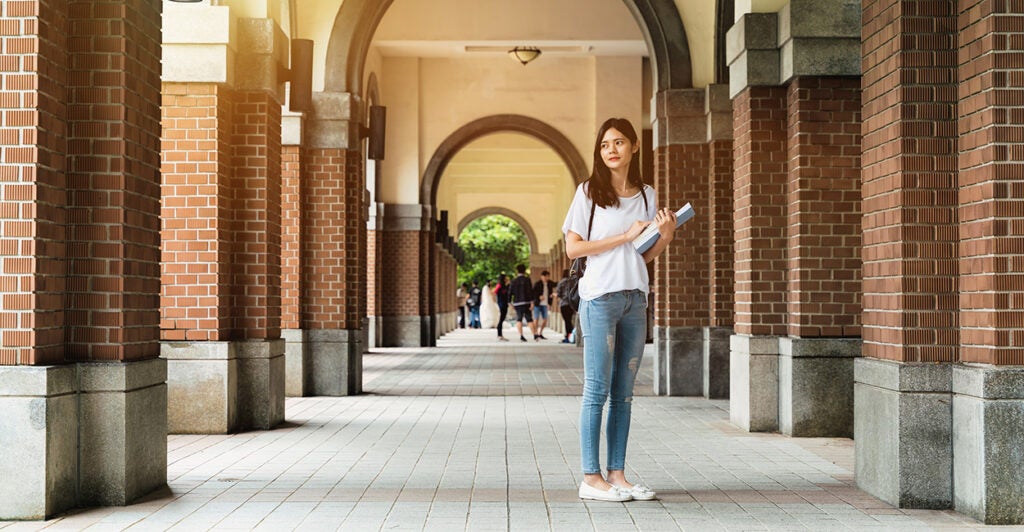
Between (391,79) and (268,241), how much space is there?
14.1 metres

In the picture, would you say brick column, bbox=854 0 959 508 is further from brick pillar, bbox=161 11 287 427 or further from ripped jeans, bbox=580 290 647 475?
brick pillar, bbox=161 11 287 427

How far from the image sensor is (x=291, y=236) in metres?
11.1

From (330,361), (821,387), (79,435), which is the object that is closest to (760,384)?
(821,387)

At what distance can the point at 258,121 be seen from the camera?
8.59 meters

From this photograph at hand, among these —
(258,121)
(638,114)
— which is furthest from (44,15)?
(638,114)

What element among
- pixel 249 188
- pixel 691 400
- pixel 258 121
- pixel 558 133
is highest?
pixel 558 133

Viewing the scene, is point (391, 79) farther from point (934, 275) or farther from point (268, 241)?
point (934, 275)

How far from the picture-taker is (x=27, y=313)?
15.8 ft

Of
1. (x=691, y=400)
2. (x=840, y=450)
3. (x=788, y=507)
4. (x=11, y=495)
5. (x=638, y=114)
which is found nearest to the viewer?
(x=11, y=495)

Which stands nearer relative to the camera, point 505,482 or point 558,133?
point 505,482

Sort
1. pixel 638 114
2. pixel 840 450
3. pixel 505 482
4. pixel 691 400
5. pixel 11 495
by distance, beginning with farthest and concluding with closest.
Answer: pixel 638 114
pixel 691 400
pixel 840 450
pixel 505 482
pixel 11 495

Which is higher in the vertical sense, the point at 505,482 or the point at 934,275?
the point at 934,275

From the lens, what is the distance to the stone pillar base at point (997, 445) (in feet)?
15.5

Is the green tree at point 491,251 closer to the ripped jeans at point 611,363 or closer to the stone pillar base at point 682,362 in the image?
the stone pillar base at point 682,362
